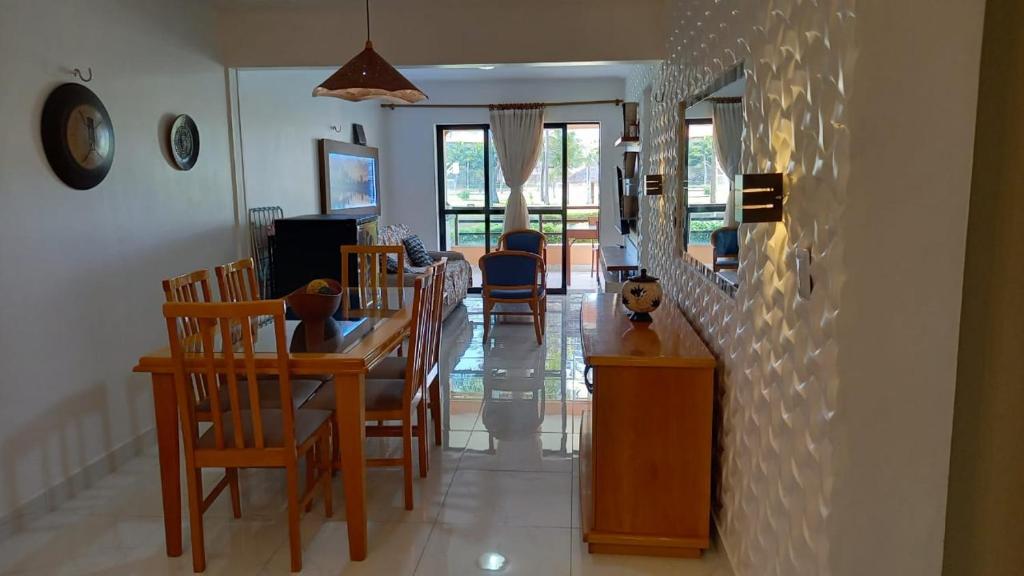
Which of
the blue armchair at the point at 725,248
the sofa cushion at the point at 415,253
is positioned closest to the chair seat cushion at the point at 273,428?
the blue armchair at the point at 725,248

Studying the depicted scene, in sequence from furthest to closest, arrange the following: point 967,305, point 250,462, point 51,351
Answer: point 51,351 < point 250,462 < point 967,305

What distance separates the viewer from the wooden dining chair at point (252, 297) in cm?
312

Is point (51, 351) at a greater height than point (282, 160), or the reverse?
point (282, 160)

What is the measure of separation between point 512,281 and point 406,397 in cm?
318

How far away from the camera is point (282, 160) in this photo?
17.9ft

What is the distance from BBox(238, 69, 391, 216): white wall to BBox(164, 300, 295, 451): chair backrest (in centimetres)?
263

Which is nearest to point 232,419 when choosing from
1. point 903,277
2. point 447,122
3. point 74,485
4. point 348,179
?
point 74,485

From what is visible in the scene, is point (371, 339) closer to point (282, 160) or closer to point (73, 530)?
point (73, 530)

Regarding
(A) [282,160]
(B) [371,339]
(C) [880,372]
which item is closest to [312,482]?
(B) [371,339]

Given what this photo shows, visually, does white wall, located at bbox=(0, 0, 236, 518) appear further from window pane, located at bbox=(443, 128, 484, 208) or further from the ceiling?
window pane, located at bbox=(443, 128, 484, 208)

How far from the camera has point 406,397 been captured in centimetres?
300

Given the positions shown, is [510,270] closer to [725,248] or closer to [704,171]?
[704,171]

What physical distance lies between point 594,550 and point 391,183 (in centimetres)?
660

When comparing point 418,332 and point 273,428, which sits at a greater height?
point 418,332
